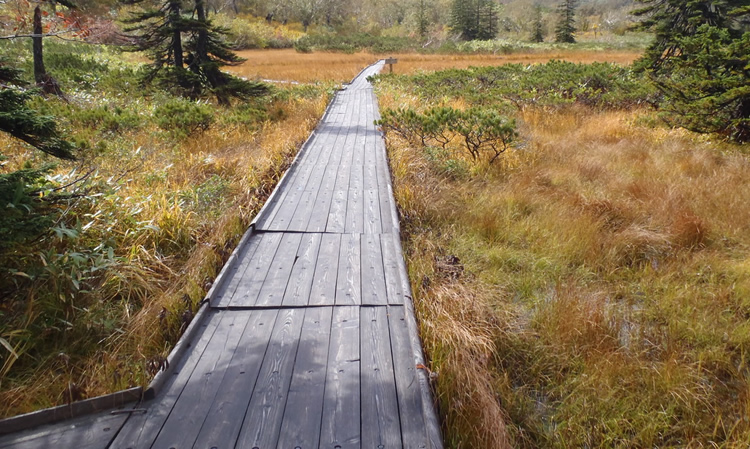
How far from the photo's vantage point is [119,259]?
138 inches

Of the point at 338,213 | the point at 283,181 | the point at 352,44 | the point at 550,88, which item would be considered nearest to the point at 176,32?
the point at 283,181

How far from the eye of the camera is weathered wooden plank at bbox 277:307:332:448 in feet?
6.91

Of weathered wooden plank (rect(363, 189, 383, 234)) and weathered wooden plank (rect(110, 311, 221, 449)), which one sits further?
weathered wooden plank (rect(363, 189, 383, 234))

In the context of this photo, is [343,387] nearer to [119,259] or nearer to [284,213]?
[119,259]

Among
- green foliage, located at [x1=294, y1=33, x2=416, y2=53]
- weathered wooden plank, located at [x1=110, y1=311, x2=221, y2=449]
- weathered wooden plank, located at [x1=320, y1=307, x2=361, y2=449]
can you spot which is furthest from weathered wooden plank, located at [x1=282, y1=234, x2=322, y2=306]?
green foliage, located at [x1=294, y1=33, x2=416, y2=53]

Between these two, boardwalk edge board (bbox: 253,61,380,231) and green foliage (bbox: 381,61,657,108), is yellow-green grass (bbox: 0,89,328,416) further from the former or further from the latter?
green foliage (bbox: 381,61,657,108)

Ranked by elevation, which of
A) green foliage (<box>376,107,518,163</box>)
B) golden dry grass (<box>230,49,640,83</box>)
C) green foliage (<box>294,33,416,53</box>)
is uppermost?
green foliage (<box>294,33,416,53</box>)

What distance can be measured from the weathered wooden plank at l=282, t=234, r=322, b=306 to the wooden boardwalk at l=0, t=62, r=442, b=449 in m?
0.01

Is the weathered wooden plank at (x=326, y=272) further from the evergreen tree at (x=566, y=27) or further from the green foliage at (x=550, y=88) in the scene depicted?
the evergreen tree at (x=566, y=27)

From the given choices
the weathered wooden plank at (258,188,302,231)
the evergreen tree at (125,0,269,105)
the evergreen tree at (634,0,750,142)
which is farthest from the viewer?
the evergreen tree at (125,0,269,105)

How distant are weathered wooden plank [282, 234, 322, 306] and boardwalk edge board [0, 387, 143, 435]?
1263 mm

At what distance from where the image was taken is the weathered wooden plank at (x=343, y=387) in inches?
Result: 83.2

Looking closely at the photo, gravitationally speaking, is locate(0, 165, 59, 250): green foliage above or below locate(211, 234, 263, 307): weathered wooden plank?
above

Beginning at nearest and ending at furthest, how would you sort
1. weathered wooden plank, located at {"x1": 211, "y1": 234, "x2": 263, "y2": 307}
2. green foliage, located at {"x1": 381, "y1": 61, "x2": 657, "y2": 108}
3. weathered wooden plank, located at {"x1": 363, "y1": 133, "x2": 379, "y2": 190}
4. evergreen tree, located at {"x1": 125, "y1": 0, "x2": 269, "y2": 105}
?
weathered wooden plank, located at {"x1": 211, "y1": 234, "x2": 263, "y2": 307}
weathered wooden plank, located at {"x1": 363, "y1": 133, "x2": 379, "y2": 190}
evergreen tree, located at {"x1": 125, "y1": 0, "x2": 269, "y2": 105}
green foliage, located at {"x1": 381, "y1": 61, "x2": 657, "y2": 108}
